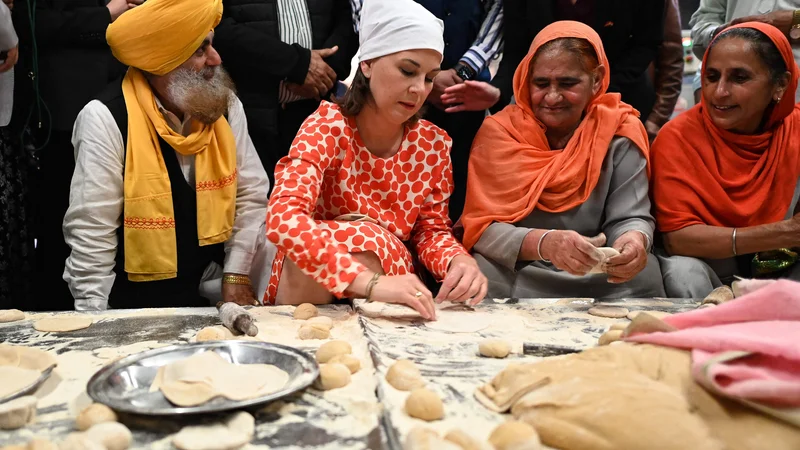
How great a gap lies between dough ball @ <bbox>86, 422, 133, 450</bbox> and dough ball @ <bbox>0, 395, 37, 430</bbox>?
19cm

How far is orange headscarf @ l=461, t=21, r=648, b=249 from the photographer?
102 inches

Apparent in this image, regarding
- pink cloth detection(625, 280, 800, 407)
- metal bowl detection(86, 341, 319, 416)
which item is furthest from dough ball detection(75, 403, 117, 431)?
pink cloth detection(625, 280, 800, 407)

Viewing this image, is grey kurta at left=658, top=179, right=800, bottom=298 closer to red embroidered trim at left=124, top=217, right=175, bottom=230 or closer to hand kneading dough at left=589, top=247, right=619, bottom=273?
hand kneading dough at left=589, top=247, right=619, bottom=273

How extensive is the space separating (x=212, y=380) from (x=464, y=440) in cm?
53

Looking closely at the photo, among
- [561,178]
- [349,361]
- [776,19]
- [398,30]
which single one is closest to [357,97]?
[398,30]

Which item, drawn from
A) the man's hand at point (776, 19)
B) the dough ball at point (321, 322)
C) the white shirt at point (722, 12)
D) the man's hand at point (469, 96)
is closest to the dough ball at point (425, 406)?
the dough ball at point (321, 322)

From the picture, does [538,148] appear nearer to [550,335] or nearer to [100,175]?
[550,335]

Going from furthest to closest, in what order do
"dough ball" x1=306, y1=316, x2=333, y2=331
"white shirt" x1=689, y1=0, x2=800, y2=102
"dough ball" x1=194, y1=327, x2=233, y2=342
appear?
"white shirt" x1=689, y1=0, x2=800, y2=102, "dough ball" x1=306, y1=316, x2=333, y2=331, "dough ball" x1=194, y1=327, x2=233, y2=342

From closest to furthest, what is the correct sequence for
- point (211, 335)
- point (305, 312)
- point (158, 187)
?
point (211, 335) < point (305, 312) < point (158, 187)

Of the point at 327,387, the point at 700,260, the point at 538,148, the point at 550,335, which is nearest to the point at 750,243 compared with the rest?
the point at 700,260

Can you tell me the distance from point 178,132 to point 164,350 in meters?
1.47

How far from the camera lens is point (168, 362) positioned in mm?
1490

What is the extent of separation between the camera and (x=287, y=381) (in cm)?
140

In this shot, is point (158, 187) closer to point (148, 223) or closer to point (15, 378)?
point (148, 223)
